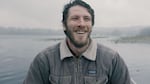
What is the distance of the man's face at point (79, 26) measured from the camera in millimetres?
3338

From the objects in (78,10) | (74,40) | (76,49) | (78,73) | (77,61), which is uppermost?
(78,10)

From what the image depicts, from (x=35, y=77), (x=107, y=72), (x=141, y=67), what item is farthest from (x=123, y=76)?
(x=141, y=67)

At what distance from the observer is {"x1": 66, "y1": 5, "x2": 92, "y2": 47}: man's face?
3.34 m

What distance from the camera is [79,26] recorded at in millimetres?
3340

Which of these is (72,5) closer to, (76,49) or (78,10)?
(78,10)

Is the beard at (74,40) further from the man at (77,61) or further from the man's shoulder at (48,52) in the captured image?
the man's shoulder at (48,52)

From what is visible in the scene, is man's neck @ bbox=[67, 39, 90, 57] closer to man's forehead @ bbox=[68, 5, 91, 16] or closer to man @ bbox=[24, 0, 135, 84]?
man @ bbox=[24, 0, 135, 84]

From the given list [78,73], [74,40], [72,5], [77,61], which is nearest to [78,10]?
[72,5]

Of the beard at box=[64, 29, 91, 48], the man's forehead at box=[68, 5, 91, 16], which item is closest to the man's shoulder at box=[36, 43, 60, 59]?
the beard at box=[64, 29, 91, 48]

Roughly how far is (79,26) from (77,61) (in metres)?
0.41

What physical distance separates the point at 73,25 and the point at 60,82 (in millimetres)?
626

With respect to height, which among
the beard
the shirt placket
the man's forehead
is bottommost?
the shirt placket

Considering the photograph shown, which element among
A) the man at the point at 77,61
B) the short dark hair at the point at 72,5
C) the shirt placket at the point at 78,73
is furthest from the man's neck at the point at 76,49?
the short dark hair at the point at 72,5

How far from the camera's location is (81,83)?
347cm
